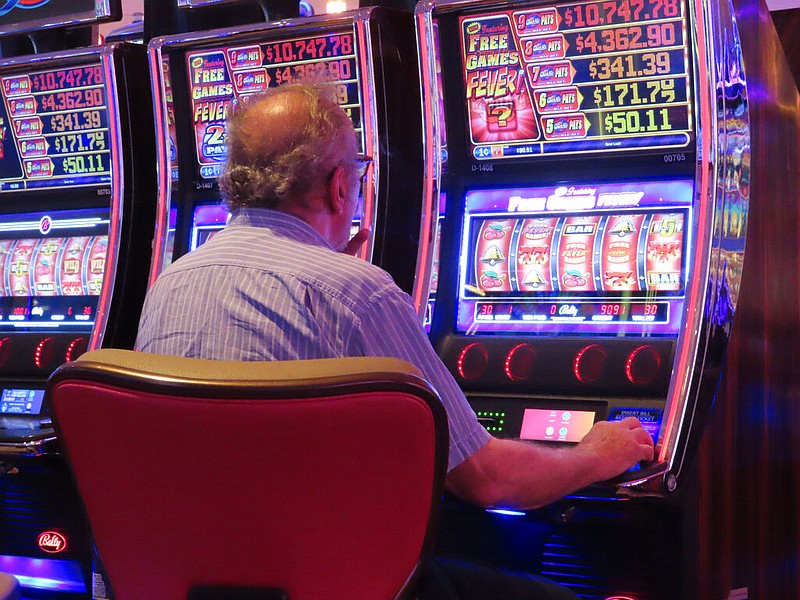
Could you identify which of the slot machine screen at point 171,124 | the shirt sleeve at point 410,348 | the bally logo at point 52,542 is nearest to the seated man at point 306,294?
the shirt sleeve at point 410,348

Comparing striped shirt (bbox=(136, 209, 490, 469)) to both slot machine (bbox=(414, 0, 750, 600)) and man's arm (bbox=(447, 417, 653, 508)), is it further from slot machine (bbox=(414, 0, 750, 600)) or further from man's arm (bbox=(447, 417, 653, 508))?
slot machine (bbox=(414, 0, 750, 600))

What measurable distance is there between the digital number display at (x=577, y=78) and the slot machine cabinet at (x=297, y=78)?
0.40 meters

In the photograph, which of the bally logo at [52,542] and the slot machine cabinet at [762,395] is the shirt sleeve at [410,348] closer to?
the slot machine cabinet at [762,395]

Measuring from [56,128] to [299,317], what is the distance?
2.45 metres

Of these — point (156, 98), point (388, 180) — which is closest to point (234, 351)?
point (388, 180)

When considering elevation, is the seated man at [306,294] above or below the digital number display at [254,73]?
below

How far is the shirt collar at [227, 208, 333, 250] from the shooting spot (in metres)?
2.21

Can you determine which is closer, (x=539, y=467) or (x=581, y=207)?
(x=539, y=467)

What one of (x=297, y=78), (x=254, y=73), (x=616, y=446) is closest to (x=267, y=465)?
(x=616, y=446)

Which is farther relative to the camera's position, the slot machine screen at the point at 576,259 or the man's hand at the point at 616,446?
the slot machine screen at the point at 576,259

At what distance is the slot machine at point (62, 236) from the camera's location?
377 centimetres

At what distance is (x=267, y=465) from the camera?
1.62 meters

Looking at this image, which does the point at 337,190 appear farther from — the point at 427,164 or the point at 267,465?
the point at 427,164

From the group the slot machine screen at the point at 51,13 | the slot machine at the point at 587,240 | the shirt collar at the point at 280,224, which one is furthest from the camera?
the slot machine screen at the point at 51,13
